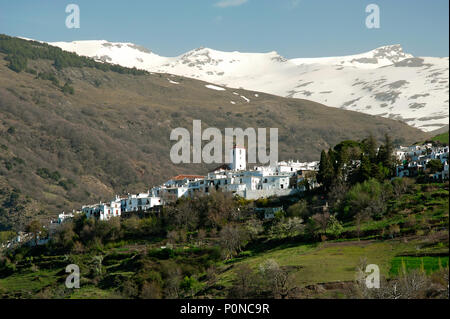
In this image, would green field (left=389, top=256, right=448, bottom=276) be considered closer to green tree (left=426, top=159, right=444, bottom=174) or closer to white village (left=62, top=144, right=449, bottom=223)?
green tree (left=426, top=159, right=444, bottom=174)

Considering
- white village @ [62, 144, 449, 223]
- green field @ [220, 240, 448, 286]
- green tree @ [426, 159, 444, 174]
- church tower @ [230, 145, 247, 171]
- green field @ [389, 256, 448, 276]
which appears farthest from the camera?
church tower @ [230, 145, 247, 171]

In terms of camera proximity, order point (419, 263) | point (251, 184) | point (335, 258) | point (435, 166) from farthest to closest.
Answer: point (251, 184) → point (435, 166) → point (335, 258) → point (419, 263)

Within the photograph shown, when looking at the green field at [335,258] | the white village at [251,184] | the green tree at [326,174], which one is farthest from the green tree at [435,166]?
the green field at [335,258]

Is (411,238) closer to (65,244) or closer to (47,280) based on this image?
(47,280)

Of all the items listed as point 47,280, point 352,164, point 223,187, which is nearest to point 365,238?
point 352,164

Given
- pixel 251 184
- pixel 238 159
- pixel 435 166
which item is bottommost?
pixel 251 184

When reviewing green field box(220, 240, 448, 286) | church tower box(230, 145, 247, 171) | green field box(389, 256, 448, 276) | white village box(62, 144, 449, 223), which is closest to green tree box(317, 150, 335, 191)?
white village box(62, 144, 449, 223)

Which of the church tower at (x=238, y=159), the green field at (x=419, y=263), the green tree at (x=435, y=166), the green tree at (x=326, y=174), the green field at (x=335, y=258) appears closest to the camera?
the green field at (x=419, y=263)

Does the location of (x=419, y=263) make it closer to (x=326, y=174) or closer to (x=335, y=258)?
(x=335, y=258)

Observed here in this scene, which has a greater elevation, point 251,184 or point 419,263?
point 251,184

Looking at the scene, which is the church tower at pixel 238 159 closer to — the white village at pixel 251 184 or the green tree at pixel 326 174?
the white village at pixel 251 184

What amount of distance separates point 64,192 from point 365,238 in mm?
105292

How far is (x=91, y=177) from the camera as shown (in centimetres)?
17200

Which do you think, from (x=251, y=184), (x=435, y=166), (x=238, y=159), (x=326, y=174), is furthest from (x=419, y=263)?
(x=238, y=159)
